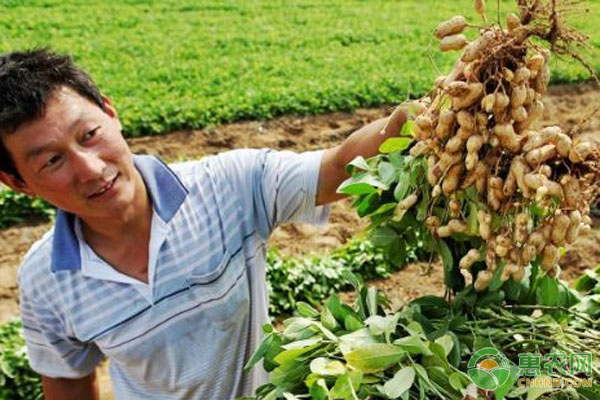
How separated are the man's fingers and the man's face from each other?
0.69 m

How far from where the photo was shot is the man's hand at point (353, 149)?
150 centimetres

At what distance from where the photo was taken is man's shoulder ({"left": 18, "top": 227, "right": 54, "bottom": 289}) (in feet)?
6.12

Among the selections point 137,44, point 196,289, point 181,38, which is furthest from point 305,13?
point 196,289

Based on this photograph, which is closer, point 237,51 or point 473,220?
point 473,220

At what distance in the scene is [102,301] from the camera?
1.84 meters

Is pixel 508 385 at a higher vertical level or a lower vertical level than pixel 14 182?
lower

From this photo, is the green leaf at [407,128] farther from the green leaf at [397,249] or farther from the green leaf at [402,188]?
the green leaf at [397,249]

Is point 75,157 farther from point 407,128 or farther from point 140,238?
point 407,128

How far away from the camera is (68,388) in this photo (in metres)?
2.08

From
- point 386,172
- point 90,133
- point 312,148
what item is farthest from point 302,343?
point 312,148

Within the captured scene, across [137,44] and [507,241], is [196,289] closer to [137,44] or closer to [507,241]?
[507,241]

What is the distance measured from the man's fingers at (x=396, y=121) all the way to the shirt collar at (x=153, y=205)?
67 cm

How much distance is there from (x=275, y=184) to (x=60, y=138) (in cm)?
58

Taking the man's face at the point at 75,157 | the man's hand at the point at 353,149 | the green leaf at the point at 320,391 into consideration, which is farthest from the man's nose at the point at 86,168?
the green leaf at the point at 320,391
